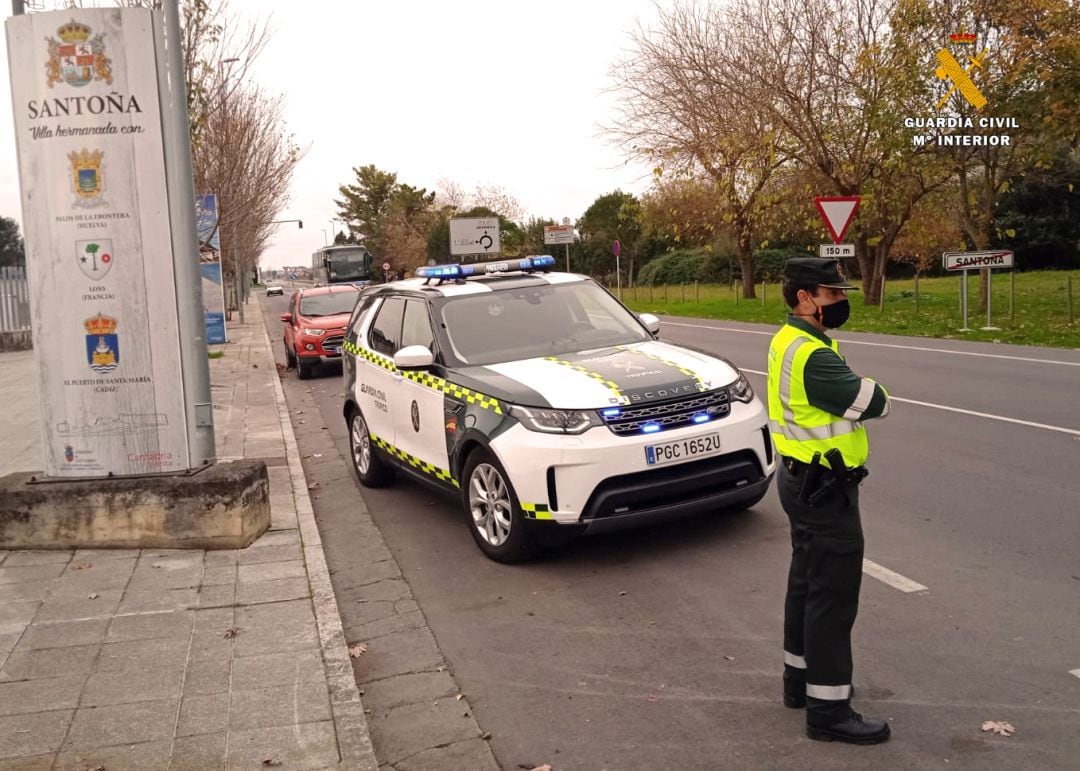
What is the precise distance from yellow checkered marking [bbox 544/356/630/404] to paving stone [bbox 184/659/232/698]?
2.60 metres

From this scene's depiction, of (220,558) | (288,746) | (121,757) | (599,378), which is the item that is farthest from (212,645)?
(599,378)

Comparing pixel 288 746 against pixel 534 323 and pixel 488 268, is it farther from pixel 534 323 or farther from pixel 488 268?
pixel 488 268

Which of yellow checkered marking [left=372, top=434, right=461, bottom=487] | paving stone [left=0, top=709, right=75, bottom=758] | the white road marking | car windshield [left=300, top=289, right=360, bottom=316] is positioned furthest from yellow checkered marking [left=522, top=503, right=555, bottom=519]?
car windshield [left=300, top=289, right=360, bottom=316]

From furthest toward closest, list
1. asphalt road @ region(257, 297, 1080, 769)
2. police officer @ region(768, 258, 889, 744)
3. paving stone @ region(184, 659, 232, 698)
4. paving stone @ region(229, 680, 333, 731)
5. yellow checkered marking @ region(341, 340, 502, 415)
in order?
yellow checkered marking @ region(341, 340, 502, 415) → paving stone @ region(184, 659, 232, 698) → paving stone @ region(229, 680, 333, 731) → asphalt road @ region(257, 297, 1080, 769) → police officer @ region(768, 258, 889, 744)

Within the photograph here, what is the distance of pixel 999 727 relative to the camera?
153 inches

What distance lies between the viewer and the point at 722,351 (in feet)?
60.4

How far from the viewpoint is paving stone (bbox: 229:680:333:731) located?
4231 millimetres

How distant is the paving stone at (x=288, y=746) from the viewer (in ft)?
12.8

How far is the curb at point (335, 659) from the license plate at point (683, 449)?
1.97 m

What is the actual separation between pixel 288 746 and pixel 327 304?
17.6 metres

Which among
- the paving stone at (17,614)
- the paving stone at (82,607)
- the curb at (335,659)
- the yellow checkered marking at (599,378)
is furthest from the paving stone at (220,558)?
the yellow checkered marking at (599,378)

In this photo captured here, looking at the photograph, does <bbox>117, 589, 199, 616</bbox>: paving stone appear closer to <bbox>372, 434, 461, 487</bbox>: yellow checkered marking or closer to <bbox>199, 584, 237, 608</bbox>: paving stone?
<bbox>199, 584, 237, 608</bbox>: paving stone

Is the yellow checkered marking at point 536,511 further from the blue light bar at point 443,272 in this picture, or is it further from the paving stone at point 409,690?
the blue light bar at point 443,272

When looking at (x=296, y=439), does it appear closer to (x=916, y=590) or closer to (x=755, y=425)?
(x=755, y=425)
